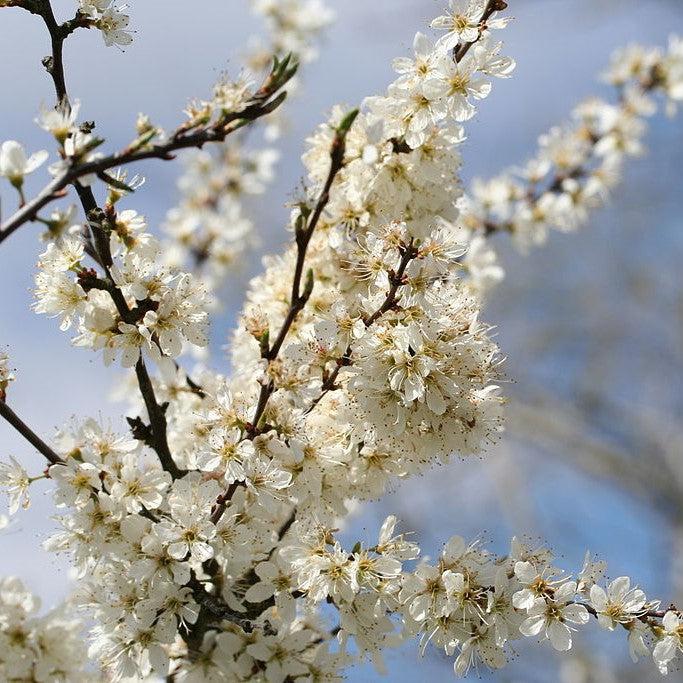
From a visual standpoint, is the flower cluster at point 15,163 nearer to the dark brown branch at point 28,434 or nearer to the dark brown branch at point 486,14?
the dark brown branch at point 28,434

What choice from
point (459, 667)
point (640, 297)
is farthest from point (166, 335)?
point (640, 297)

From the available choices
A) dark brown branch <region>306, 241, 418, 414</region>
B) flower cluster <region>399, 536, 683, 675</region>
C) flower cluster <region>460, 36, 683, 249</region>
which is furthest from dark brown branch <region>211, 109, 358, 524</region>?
flower cluster <region>460, 36, 683, 249</region>

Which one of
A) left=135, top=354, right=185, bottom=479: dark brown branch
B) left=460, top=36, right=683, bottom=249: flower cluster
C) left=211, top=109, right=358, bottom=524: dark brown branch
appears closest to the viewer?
left=211, top=109, right=358, bottom=524: dark brown branch

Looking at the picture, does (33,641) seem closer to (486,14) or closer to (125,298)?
(125,298)

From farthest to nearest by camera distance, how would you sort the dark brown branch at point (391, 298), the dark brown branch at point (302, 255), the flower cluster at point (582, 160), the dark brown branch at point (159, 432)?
the flower cluster at point (582, 160)
the dark brown branch at point (159, 432)
the dark brown branch at point (391, 298)
the dark brown branch at point (302, 255)

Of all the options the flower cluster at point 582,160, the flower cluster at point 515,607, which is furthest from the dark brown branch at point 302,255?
the flower cluster at point 582,160

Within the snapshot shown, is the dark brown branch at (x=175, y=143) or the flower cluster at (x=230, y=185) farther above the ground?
the flower cluster at (x=230, y=185)

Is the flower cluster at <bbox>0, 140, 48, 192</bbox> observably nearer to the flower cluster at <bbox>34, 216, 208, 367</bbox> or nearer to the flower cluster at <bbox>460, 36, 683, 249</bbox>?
the flower cluster at <bbox>34, 216, 208, 367</bbox>
